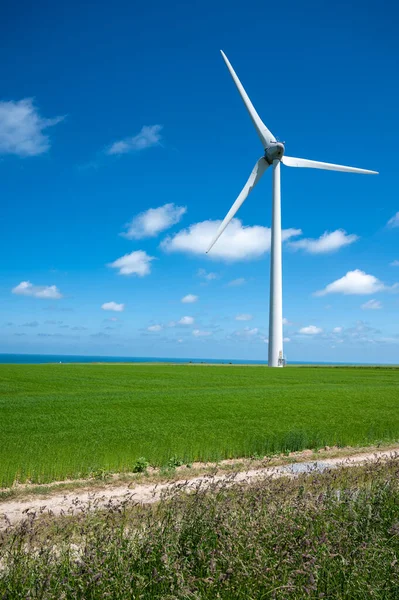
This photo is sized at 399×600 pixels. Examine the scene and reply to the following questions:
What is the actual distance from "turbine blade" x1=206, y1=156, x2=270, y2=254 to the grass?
55728mm

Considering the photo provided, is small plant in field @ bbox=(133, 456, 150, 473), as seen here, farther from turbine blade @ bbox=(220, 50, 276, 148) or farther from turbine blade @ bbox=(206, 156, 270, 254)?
turbine blade @ bbox=(220, 50, 276, 148)

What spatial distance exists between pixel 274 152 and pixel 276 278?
63.8ft

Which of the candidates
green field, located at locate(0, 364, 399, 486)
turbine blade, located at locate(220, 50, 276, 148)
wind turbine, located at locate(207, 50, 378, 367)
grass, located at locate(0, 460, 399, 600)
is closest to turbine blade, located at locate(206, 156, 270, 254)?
wind turbine, located at locate(207, 50, 378, 367)

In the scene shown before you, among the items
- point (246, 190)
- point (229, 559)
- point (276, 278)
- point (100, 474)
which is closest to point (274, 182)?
point (246, 190)

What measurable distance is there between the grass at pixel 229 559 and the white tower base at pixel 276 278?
69.7 meters

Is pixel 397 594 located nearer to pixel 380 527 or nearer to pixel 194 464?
pixel 380 527

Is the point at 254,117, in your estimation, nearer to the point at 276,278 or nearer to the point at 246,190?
the point at 246,190

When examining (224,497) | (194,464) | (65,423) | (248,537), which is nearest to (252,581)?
(248,537)

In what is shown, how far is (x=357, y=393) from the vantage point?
139 feet

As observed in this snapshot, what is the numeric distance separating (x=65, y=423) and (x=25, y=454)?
7272mm

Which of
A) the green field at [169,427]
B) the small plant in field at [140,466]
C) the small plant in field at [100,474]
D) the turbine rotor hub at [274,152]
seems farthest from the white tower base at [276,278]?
the small plant in field at [100,474]

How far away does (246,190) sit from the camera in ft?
218

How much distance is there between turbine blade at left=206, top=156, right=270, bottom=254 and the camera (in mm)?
62750

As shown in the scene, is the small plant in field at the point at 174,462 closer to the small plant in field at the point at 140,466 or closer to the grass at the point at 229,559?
the small plant in field at the point at 140,466
